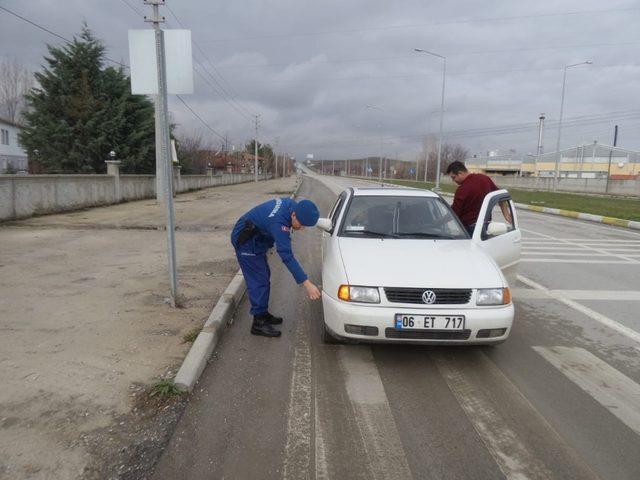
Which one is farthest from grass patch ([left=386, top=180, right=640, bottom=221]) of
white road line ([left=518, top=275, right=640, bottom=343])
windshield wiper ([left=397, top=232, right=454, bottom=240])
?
windshield wiper ([left=397, top=232, right=454, bottom=240])

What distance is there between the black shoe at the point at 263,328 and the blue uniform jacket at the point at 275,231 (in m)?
0.73

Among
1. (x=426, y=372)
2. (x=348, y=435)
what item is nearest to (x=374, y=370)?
(x=426, y=372)

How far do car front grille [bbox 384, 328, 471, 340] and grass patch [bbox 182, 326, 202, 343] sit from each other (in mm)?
1871

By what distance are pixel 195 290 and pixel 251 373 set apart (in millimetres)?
2566

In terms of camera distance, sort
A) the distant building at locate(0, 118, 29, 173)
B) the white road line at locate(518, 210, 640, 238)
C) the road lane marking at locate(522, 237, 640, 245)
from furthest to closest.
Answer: the distant building at locate(0, 118, 29, 173), the white road line at locate(518, 210, 640, 238), the road lane marking at locate(522, 237, 640, 245)

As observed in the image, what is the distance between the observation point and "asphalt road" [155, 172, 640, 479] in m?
2.74

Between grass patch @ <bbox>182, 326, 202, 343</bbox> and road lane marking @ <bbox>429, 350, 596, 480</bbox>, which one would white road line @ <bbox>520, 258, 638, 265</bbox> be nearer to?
road lane marking @ <bbox>429, 350, 596, 480</bbox>

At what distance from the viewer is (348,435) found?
9.95ft

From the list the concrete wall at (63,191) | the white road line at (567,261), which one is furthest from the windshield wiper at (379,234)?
the concrete wall at (63,191)

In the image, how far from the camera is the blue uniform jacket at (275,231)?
4.17m

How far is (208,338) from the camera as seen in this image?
429 cm

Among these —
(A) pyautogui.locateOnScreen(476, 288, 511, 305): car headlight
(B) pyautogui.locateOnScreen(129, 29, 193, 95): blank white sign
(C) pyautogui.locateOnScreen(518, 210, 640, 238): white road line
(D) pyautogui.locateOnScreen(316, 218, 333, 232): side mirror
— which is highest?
(B) pyautogui.locateOnScreen(129, 29, 193, 95): blank white sign

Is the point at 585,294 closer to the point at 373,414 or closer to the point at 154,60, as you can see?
the point at 373,414

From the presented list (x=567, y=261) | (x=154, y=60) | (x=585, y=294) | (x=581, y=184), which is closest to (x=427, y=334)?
(x=154, y=60)
